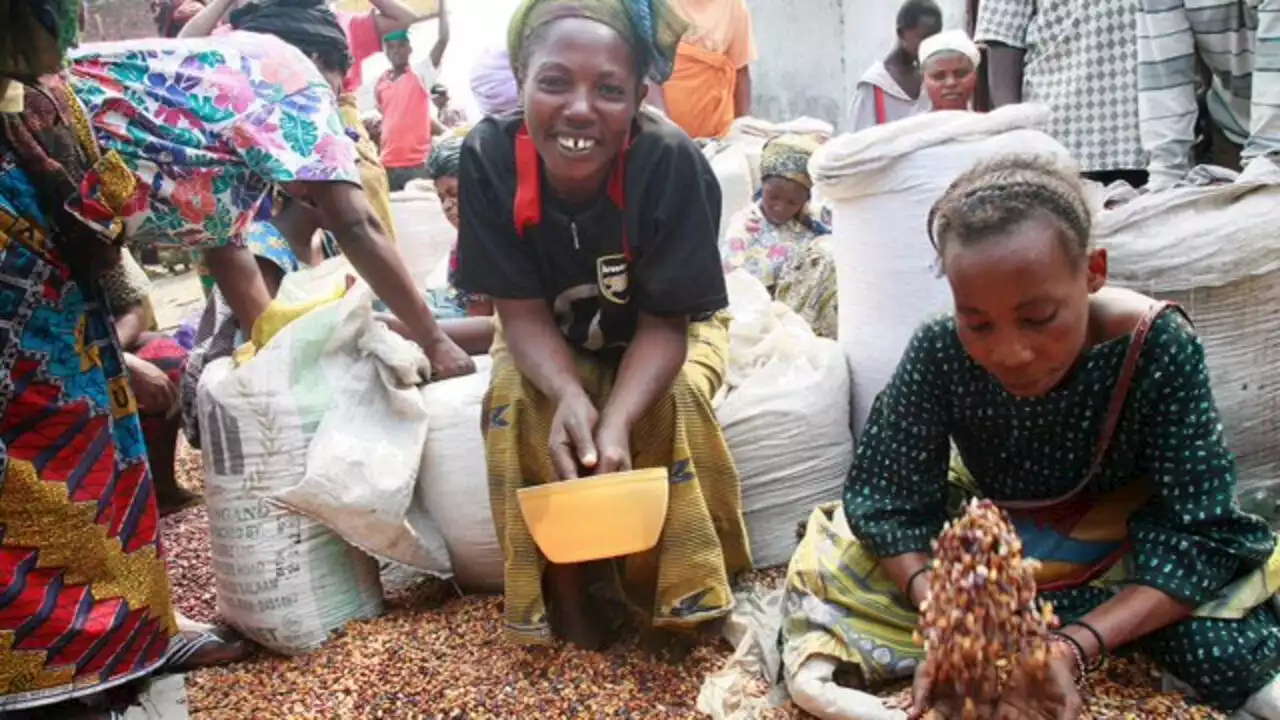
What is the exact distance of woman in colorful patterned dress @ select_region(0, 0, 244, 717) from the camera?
6.08 ft

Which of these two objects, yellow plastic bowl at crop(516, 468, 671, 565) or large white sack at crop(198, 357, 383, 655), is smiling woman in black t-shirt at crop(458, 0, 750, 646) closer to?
yellow plastic bowl at crop(516, 468, 671, 565)

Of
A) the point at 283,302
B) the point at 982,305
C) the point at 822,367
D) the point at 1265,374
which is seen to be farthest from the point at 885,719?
the point at 283,302

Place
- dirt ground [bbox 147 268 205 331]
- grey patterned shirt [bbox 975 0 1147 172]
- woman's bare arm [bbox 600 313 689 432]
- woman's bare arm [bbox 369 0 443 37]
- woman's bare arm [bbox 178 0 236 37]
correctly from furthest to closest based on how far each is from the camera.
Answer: dirt ground [bbox 147 268 205 331], woman's bare arm [bbox 369 0 443 37], woman's bare arm [bbox 178 0 236 37], grey patterned shirt [bbox 975 0 1147 172], woman's bare arm [bbox 600 313 689 432]

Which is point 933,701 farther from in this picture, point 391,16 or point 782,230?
point 391,16

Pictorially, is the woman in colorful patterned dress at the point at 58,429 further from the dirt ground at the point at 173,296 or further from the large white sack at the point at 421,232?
the dirt ground at the point at 173,296

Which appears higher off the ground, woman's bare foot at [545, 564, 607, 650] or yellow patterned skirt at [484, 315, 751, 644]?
yellow patterned skirt at [484, 315, 751, 644]

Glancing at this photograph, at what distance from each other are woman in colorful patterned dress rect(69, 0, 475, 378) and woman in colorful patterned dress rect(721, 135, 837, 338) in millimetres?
1735

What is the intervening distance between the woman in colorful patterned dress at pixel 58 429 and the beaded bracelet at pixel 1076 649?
169cm

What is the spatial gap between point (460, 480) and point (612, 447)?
0.65 metres

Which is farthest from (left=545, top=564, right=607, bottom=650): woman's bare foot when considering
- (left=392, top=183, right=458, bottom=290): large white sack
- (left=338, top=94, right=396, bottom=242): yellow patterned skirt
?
(left=392, top=183, right=458, bottom=290): large white sack

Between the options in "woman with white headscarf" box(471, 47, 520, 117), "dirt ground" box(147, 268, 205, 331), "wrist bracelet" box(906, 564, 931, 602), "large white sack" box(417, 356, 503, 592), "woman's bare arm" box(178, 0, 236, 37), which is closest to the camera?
"wrist bracelet" box(906, 564, 931, 602)

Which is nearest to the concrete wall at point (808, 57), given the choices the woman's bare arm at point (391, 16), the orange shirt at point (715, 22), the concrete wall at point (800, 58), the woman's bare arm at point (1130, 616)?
the concrete wall at point (800, 58)

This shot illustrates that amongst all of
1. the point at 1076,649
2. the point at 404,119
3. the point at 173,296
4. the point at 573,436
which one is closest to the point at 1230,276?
the point at 1076,649

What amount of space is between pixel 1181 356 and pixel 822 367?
106 centimetres
